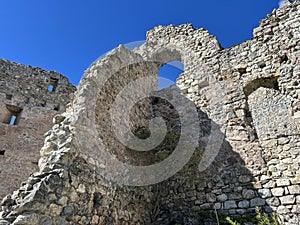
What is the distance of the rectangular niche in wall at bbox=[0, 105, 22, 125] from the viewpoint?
33.7 ft

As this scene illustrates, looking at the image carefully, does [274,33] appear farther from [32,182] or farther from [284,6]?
[32,182]

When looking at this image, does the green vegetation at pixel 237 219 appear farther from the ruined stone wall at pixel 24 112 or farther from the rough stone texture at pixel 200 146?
the ruined stone wall at pixel 24 112

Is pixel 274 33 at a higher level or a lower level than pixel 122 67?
higher

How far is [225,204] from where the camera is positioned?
188 inches

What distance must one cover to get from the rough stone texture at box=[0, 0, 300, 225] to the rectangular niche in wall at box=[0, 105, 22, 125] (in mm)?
6528

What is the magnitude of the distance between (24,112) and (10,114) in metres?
0.65

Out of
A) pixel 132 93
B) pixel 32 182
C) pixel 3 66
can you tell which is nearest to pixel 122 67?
pixel 132 93

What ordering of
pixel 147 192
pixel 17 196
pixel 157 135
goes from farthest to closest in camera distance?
pixel 157 135
pixel 147 192
pixel 17 196

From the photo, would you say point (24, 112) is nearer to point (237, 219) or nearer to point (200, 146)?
point (200, 146)

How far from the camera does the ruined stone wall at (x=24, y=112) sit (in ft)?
31.0

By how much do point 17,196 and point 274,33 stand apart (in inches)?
251

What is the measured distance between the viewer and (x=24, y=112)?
10578 millimetres

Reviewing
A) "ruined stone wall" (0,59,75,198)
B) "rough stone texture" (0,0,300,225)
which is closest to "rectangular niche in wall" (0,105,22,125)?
"ruined stone wall" (0,59,75,198)

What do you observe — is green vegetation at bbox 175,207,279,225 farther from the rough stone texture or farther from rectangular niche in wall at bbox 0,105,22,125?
rectangular niche in wall at bbox 0,105,22,125
